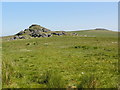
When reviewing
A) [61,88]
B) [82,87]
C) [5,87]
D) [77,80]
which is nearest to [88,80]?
[82,87]

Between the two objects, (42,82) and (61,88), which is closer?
(61,88)

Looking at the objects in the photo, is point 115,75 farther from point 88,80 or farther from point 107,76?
point 88,80

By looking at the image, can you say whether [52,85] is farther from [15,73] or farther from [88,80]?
[15,73]

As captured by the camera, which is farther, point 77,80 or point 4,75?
point 77,80

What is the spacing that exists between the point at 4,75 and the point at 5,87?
1002mm

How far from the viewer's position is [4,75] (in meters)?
11.1

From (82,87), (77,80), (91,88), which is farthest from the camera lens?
(77,80)

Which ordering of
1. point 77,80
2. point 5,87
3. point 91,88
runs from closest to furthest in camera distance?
1. point 91,88
2. point 5,87
3. point 77,80

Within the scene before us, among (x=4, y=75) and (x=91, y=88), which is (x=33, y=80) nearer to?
(x=4, y=75)

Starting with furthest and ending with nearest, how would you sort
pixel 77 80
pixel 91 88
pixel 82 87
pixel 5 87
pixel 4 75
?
pixel 77 80 → pixel 4 75 → pixel 5 87 → pixel 82 87 → pixel 91 88

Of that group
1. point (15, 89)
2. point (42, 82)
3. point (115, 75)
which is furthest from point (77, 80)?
point (15, 89)

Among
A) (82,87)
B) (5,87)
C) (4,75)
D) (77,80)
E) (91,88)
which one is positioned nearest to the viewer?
(91,88)

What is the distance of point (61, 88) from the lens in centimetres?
912

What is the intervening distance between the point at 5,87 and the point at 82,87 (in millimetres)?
4364
